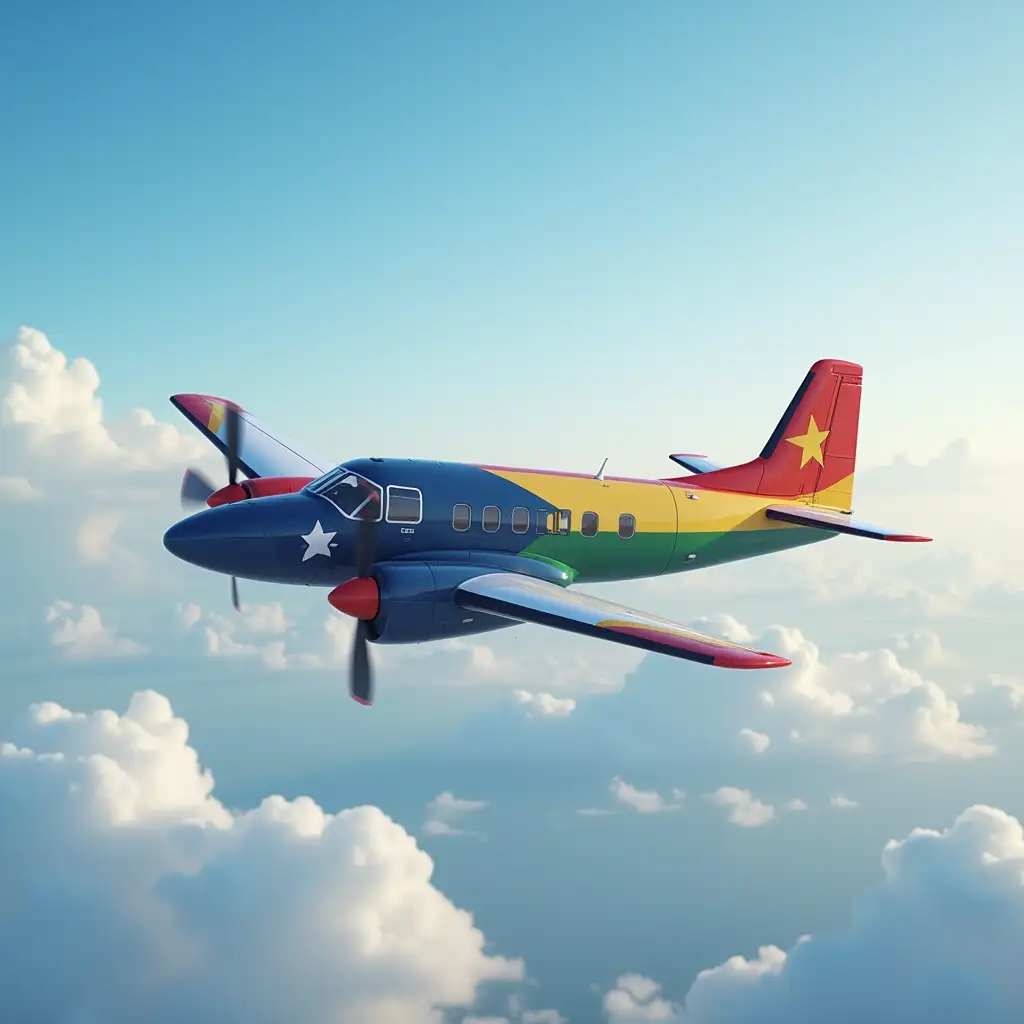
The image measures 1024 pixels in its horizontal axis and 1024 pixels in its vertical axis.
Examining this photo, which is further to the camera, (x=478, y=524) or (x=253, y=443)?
(x=253, y=443)

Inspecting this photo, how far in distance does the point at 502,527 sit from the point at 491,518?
35 centimetres

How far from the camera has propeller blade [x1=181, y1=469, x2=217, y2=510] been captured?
72.0 feet

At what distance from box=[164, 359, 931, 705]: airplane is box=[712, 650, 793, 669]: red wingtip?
0.10 feet

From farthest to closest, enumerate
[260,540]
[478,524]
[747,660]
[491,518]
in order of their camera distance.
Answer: [491,518] → [478,524] → [260,540] → [747,660]

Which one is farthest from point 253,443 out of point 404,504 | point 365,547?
point 365,547

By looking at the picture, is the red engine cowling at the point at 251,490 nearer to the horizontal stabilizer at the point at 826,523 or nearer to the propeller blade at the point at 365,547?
the propeller blade at the point at 365,547

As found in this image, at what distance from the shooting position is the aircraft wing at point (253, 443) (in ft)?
81.0

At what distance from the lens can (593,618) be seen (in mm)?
16391

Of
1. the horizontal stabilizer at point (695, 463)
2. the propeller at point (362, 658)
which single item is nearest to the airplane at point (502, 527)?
the propeller at point (362, 658)

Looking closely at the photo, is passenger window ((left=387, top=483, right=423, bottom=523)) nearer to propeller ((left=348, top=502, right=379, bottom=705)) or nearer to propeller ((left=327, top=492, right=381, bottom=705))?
propeller ((left=327, top=492, right=381, bottom=705))

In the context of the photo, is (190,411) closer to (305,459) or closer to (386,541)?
(305,459)

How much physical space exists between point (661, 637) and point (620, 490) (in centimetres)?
775

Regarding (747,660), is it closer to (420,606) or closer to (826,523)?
(420,606)

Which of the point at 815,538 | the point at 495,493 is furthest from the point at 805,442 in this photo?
the point at 495,493
